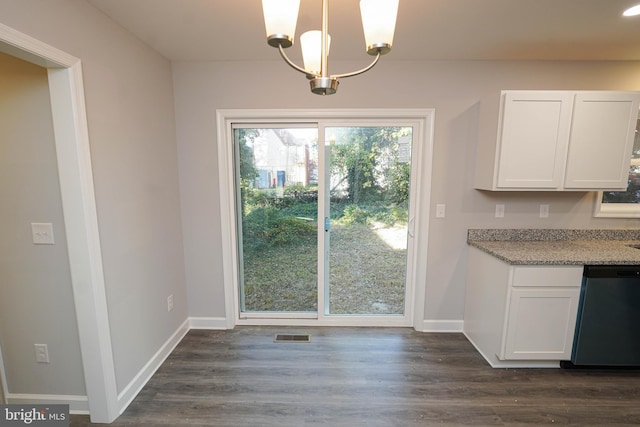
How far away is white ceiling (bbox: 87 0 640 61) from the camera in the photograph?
1620mm

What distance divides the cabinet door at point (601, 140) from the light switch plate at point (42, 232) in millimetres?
3597

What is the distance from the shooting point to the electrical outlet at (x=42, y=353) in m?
1.71

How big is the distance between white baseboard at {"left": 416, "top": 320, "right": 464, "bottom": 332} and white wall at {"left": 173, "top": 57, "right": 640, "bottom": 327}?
1.34ft

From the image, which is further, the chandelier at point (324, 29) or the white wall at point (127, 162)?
the white wall at point (127, 162)

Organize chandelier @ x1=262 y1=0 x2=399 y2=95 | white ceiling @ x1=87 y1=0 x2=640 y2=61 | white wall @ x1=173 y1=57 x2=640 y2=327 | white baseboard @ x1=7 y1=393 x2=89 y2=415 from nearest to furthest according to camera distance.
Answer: chandelier @ x1=262 y1=0 x2=399 y2=95
white ceiling @ x1=87 y1=0 x2=640 y2=61
white baseboard @ x1=7 y1=393 x2=89 y2=415
white wall @ x1=173 y1=57 x2=640 y2=327

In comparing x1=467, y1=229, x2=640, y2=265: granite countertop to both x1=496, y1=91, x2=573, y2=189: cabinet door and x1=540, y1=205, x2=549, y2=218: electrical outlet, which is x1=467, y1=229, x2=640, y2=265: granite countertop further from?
x1=496, y1=91, x2=573, y2=189: cabinet door

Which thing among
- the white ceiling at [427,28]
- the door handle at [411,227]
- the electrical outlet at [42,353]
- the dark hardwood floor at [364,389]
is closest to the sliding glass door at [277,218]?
the dark hardwood floor at [364,389]

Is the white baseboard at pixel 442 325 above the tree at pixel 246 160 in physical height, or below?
Answer: below

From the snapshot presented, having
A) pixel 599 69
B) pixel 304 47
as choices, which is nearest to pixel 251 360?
pixel 304 47

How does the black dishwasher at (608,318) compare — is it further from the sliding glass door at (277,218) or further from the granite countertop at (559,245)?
the sliding glass door at (277,218)

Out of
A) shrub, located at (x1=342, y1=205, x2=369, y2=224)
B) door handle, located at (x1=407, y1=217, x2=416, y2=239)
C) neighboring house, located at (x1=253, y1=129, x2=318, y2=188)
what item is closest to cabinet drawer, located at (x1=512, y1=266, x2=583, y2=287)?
door handle, located at (x1=407, y1=217, x2=416, y2=239)

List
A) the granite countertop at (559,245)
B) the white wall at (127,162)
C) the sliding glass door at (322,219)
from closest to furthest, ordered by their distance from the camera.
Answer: the white wall at (127,162) → the granite countertop at (559,245) → the sliding glass door at (322,219)

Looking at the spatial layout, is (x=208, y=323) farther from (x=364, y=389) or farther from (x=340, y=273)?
(x=364, y=389)

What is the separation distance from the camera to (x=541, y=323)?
6.84ft
